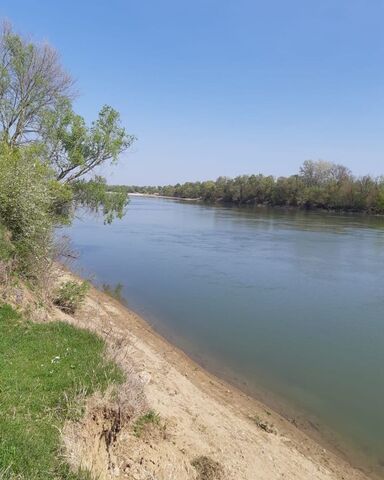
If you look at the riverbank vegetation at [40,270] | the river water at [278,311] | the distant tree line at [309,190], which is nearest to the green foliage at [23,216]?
the riverbank vegetation at [40,270]

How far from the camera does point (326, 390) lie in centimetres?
994

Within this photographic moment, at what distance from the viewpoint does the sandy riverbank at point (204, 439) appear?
5242 mm

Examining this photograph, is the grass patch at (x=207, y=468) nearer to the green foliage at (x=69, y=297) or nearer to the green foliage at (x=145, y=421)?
the green foliage at (x=145, y=421)

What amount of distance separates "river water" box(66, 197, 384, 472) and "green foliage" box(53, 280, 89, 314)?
10.7ft

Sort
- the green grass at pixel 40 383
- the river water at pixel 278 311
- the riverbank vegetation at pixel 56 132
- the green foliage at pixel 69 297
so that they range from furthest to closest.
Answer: the riverbank vegetation at pixel 56 132 < the green foliage at pixel 69 297 < the river water at pixel 278 311 < the green grass at pixel 40 383

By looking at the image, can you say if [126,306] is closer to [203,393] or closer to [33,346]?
[203,393]

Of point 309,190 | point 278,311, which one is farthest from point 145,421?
point 309,190

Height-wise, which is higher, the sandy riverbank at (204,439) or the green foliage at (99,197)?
the green foliage at (99,197)

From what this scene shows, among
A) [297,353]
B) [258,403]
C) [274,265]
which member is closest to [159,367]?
[258,403]

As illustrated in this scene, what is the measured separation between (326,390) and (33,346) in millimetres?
6805

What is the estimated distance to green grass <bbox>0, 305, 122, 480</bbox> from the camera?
3.94 m

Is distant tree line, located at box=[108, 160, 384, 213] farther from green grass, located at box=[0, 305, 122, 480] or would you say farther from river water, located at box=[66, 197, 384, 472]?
green grass, located at box=[0, 305, 122, 480]

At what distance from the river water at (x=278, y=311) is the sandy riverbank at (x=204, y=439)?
3.66 feet

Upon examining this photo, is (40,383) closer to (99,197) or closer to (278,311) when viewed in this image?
(278,311)
